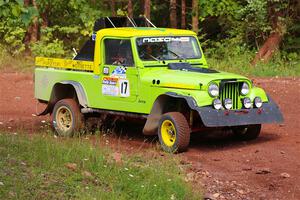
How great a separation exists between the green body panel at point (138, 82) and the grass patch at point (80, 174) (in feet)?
4.89

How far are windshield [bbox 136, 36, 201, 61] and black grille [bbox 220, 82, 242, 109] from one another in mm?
1386

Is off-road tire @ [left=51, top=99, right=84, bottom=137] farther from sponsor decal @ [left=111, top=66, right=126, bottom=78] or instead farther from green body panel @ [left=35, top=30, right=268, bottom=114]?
sponsor decal @ [left=111, top=66, right=126, bottom=78]

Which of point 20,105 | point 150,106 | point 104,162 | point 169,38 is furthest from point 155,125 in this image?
point 20,105

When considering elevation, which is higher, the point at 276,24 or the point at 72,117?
the point at 276,24

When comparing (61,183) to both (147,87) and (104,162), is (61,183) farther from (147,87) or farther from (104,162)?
(147,87)

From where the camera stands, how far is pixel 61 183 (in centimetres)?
718

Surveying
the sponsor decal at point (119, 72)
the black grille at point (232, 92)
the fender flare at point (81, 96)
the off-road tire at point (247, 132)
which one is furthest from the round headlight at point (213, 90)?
the fender flare at point (81, 96)

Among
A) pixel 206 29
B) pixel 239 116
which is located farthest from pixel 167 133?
pixel 206 29

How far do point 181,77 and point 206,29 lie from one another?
13.0 m

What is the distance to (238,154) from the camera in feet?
32.8

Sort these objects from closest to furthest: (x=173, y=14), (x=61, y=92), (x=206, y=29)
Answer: (x=61, y=92), (x=173, y=14), (x=206, y=29)

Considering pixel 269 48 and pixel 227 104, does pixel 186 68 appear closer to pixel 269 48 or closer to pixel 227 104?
pixel 227 104

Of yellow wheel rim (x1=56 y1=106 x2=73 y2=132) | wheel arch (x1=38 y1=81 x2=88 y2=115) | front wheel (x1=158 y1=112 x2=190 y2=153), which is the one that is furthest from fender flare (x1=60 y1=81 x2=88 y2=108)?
front wheel (x1=158 y1=112 x2=190 y2=153)

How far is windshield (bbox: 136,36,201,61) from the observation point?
1114 centimetres
